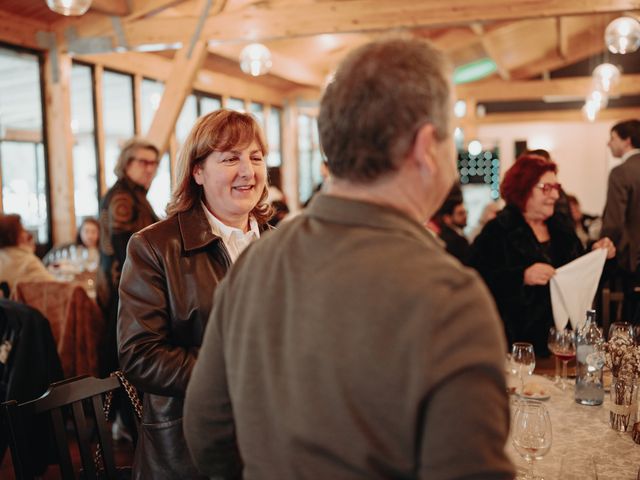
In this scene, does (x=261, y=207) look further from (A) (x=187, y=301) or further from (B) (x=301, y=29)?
(B) (x=301, y=29)

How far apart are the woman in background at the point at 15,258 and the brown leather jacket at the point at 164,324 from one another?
2.80m

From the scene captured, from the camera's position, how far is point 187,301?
1.78 metres

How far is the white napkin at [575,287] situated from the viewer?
2.99 meters

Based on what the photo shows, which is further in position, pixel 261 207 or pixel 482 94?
pixel 482 94

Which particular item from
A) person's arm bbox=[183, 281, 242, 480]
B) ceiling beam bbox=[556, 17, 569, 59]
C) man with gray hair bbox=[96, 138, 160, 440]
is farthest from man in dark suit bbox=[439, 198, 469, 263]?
ceiling beam bbox=[556, 17, 569, 59]

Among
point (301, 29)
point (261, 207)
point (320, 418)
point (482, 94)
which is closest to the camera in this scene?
point (320, 418)

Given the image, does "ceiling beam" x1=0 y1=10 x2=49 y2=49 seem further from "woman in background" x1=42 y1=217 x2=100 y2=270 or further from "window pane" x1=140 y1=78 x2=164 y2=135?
"woman in background" x1=42 y1=217 x2=100 y2=270

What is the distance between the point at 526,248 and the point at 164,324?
2.19 meters

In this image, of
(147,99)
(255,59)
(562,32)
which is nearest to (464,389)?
(255,59)

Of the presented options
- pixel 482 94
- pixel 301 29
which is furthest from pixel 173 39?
pixel 482 94

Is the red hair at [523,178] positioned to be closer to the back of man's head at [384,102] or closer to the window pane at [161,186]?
the back of man's head at [384,102]

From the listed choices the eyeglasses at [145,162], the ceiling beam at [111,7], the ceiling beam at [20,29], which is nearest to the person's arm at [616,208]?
the eyeglasses at [145,162]

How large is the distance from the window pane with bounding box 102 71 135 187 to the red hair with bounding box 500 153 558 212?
494cm

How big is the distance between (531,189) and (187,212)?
2.07m
